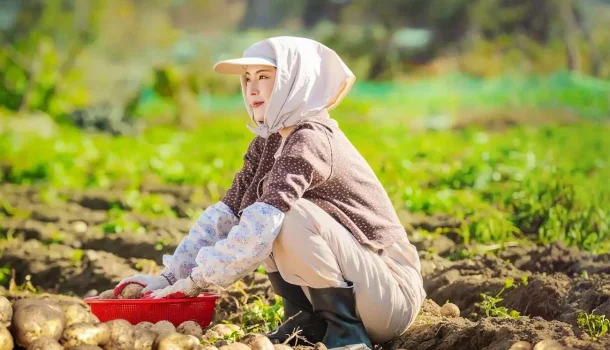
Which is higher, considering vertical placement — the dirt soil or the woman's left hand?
the woman's left hand

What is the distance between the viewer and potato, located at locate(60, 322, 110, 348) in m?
3.07

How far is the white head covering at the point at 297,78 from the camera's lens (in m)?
3.47

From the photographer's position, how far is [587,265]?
192 inches

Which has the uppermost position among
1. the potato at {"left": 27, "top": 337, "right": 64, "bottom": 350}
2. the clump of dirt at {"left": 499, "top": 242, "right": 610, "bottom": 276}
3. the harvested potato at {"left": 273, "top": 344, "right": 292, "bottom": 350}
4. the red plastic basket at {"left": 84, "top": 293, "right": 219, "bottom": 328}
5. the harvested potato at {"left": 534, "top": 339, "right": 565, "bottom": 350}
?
the harvested potato at {"left": 534, "top": 339, "right": 565, "bottom": 350}

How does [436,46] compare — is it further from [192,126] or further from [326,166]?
[326,166]

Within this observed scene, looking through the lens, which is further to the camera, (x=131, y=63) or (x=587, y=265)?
(x=131, y=63)

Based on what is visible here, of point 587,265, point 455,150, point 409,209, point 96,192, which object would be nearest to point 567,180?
point 409,209

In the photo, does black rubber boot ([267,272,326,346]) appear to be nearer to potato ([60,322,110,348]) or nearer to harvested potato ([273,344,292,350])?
harvested potato ([273,344,292,350])

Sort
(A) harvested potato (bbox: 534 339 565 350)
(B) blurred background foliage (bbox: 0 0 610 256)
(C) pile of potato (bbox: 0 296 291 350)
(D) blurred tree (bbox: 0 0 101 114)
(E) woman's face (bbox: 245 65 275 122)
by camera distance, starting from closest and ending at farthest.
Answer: (A) harvested potato (bbox: 534 339 565 350), (C) pile of potato (bbox: 0 296 291 350), (E) woman's face (bbox: 245 65 275 122), (B) blurred background foliage (bbox: 0 0 610 256), (D) blurred tree (bbox: 0 0 101 114)

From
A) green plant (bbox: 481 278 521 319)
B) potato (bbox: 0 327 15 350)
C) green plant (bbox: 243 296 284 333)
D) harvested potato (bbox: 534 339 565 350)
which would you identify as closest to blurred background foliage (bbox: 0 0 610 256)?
green plant (bbox: 481 278 521 319)

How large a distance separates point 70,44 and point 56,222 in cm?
504

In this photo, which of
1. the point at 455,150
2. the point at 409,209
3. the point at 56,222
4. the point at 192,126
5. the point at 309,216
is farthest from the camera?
the point at 192,126

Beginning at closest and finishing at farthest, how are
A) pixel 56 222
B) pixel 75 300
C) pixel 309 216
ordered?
1. pixel 309 216
2. pixel 75 300
3. pixel 56 222

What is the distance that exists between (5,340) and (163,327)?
0.56 metres
